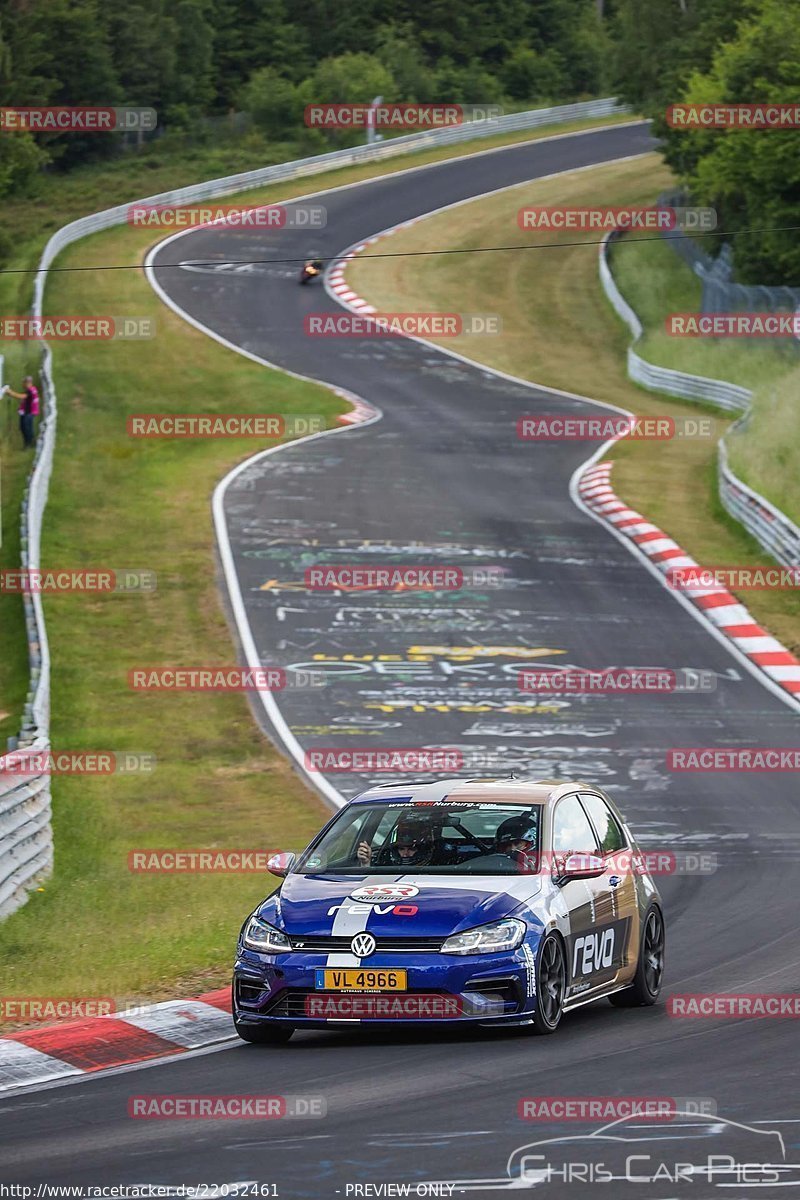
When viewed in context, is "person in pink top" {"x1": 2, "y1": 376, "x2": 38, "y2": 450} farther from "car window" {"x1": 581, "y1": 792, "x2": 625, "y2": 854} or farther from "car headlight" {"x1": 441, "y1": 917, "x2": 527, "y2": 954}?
"car headlight" {"x1": 441, "y1": 917, "x2": 527, "y2": 954}

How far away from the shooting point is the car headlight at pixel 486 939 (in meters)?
9.30

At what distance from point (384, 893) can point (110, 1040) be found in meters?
1.58

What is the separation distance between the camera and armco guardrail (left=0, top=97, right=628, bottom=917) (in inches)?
575

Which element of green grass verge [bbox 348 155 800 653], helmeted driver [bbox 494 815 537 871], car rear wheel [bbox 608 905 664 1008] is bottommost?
green grass verge [bbox 348 155 800 653]

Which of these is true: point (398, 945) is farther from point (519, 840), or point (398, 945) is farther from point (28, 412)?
point (28, 412)

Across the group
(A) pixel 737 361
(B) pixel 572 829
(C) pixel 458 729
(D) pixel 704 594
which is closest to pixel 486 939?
(B) pixel 572 829

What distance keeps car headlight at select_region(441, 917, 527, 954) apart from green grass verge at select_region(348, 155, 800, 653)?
20411 mm

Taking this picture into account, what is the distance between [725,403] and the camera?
137 feet

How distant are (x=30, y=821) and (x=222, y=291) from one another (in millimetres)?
38705

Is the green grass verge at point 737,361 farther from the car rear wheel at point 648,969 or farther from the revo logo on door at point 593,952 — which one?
the revo logo on door at point 593,952

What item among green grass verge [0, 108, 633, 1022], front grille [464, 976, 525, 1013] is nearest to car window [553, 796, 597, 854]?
front grille [464, 976, 525, 1013]

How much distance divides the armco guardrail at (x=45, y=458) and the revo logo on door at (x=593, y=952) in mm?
5181

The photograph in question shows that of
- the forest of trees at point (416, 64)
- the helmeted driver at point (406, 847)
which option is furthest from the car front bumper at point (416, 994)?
the forest of trees at point (416, 64)

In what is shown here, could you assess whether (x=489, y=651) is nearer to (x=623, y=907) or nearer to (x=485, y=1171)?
(x=623, y=907)
